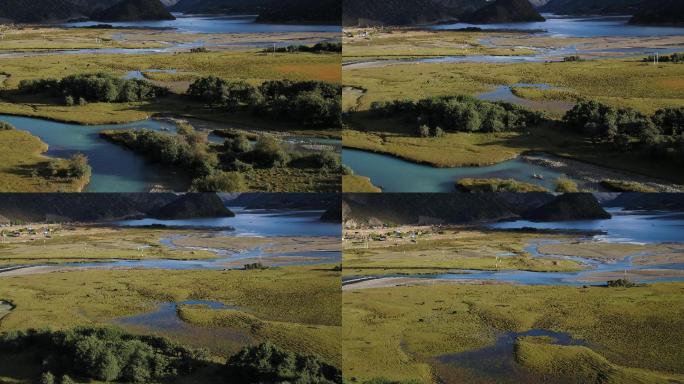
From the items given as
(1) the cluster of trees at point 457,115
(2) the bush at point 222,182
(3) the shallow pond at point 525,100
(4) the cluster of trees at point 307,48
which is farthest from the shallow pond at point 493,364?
(4) the cluster of trees at point 307,48

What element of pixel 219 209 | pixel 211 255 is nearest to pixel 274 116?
pixel 219 209

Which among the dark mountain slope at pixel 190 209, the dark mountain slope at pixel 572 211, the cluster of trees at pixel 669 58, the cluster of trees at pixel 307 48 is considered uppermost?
the cluster of trees at pixel 307 48

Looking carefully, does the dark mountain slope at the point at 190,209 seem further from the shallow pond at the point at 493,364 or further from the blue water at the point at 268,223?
the shallow pond at the point at 493,364

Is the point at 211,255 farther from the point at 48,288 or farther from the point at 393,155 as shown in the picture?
the point at 393,155

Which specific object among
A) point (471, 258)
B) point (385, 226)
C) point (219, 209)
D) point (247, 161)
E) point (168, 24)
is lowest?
point (471, 258)

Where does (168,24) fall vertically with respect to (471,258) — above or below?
above

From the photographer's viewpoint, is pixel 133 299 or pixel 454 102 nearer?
pixel 454 102
